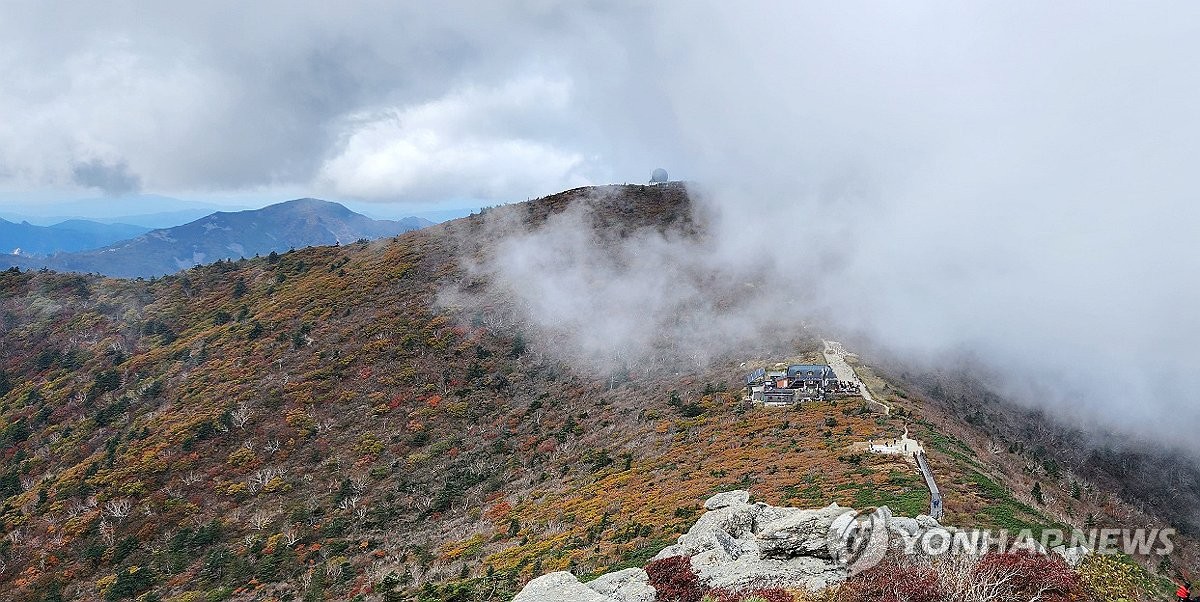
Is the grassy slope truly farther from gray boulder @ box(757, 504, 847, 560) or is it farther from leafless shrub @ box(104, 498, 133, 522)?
gray boulder @ box(757, 504, 847, 560)

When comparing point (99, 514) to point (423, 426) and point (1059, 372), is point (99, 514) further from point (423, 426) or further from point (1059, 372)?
point (1059, 372)

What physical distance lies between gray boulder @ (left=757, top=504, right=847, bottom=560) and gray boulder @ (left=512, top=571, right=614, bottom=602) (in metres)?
5.74

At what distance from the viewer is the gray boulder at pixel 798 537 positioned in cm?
1992

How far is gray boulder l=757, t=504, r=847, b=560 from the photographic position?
19.9 meters

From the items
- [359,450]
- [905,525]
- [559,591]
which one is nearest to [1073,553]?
[905,525]

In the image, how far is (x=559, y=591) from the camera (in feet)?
64.3

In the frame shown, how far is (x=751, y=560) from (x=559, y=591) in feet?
21.0

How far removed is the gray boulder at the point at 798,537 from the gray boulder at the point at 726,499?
7.34 m

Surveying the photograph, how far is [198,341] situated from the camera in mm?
93188

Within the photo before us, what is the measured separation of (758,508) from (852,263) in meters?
90.7

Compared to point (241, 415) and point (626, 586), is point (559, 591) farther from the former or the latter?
point (241, 415)

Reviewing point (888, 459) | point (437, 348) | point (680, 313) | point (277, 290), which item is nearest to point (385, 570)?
point (888, 459)

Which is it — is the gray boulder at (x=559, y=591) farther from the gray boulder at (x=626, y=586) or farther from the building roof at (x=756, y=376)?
the building roof at (x=756, y=376)

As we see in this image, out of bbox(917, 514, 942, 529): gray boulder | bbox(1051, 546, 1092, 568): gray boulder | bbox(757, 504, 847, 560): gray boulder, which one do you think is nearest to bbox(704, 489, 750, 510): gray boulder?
bbox(757, 504, 847, 560): gray boulder
